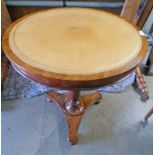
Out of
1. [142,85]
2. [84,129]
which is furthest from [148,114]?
[84,129]

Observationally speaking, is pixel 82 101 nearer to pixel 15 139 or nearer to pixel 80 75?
pixel 15 139

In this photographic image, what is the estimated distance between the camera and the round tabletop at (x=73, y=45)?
796 millimetres

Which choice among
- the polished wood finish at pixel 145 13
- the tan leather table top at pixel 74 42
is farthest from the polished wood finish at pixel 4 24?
the polished wood finish at pixel 145 13

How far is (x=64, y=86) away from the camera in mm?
790

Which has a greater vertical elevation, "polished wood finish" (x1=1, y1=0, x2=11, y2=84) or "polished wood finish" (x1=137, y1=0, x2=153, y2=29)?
"polished wood finish" (x1=137, y1=0, x2=153, y2=29)

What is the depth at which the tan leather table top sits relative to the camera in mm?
814

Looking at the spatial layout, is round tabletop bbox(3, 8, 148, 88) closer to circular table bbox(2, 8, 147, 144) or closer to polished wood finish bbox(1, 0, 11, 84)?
circular table bbox(2, 8, 147, 144)

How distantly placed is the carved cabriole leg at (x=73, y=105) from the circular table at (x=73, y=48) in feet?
1.23

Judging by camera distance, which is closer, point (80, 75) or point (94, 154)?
point (80, 75)

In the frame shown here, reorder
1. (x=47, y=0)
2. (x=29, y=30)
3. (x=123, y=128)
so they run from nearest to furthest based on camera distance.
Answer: (x=29, y=30)
(x=123, y=128)
(x=47, y=0)

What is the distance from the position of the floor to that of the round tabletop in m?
0.64

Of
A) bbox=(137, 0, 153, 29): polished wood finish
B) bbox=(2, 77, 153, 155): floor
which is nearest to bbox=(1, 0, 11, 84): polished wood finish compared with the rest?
bbox=(2, 77, 153, 155): floor

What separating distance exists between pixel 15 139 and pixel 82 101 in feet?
1.68

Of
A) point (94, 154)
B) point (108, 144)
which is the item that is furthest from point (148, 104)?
point (94, 154)
